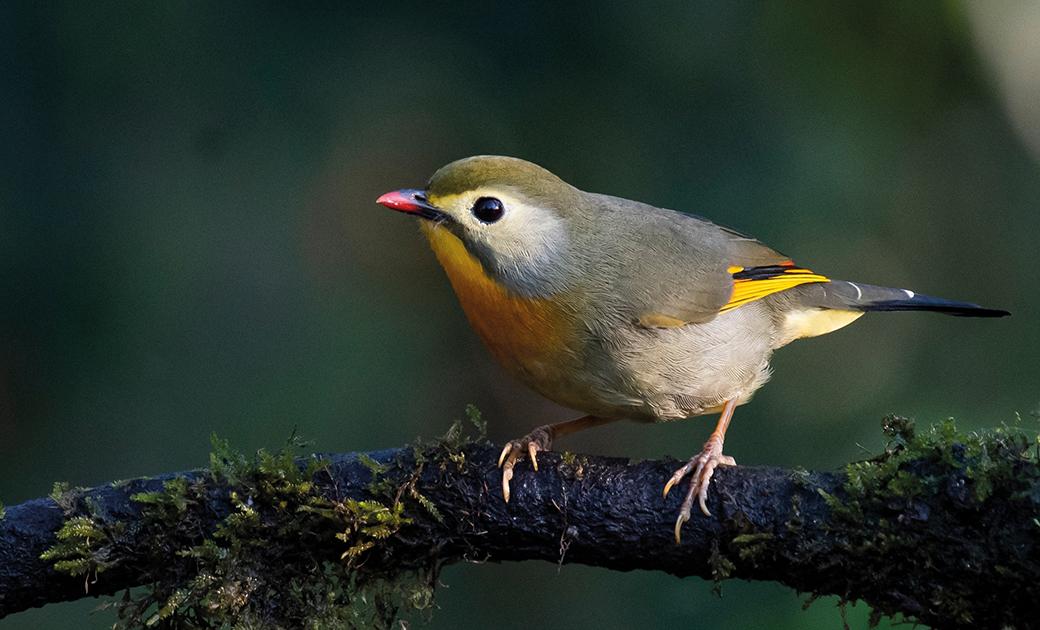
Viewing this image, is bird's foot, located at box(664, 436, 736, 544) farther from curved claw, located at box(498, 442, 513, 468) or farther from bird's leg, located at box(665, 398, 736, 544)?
curved claw, located at box(498, 442, 513, 468)

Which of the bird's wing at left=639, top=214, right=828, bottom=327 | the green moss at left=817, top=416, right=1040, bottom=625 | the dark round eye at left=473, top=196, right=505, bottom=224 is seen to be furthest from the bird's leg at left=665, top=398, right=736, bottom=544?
the dark round eye at left=473, top=196, right=505, bottom=224

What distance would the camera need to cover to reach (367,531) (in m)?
3.40

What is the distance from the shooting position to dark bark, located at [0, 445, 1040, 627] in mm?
2875

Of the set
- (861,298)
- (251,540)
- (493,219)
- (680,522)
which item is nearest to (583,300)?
(493,219)

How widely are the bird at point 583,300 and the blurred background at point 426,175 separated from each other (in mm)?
1106

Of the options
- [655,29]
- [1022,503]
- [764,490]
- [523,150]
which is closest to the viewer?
[1022,503]

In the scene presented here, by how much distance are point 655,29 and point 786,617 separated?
8.64 feet

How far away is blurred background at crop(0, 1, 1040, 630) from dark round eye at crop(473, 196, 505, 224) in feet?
4.87

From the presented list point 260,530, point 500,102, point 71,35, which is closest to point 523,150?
point 500,102

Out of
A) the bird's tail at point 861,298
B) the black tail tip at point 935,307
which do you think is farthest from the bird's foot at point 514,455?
the black tail tip at point 935,307

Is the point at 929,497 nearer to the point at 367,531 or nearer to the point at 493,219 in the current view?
the point at 367,531

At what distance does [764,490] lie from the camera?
3275 mm

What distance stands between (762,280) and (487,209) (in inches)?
48.2

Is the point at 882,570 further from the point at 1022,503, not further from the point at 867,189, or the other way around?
the point at 867,189
